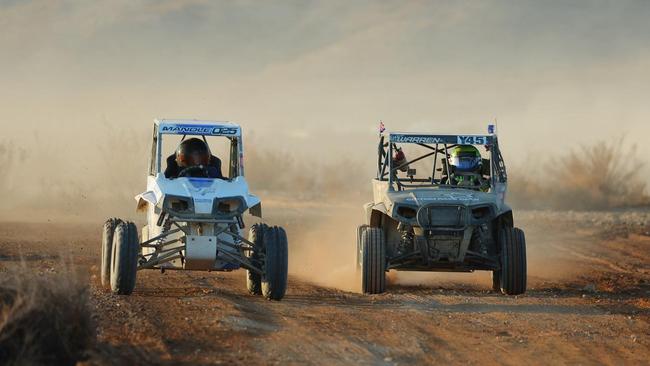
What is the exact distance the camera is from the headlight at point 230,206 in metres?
15.2

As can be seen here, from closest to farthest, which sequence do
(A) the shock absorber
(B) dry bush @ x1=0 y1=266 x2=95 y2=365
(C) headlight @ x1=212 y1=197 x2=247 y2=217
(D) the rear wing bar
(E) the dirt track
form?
(B) dry bush @ x1=0 y1=266 x2=95 y2=365
(E) the dirt track
(C) headlight @ x1=212 y1=197 x2=247 y2=217
(A) the shock absorber
(D) the rear wing bar

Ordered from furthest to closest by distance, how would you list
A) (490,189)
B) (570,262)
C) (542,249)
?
(542,249), (570,262), (490,189)

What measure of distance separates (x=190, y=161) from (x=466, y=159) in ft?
15.5

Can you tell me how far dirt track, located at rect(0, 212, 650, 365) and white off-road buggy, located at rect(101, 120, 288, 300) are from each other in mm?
363

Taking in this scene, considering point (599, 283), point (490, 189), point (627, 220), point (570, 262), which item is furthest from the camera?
point (627, 220)

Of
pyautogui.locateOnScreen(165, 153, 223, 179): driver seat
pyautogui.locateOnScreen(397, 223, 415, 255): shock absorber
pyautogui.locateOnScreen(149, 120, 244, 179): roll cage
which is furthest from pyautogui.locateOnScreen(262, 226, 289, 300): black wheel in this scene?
pyautogui.locateOnScreen(397, 223, 415, 255): shock absorber

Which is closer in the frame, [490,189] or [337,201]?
[490,189]

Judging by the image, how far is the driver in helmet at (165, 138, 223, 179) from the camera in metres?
16.2

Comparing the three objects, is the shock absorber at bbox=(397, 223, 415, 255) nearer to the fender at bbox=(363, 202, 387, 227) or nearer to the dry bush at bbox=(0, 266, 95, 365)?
the fender at bbox=(363, 202, 387, 227)

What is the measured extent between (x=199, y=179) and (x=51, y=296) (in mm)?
5655

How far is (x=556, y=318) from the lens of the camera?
47.4ft

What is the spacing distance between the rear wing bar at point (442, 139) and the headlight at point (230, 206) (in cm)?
389

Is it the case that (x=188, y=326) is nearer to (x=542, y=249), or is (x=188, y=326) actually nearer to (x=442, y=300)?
(x=442, y=300)

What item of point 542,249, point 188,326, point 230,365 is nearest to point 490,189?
point 188,326
